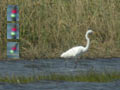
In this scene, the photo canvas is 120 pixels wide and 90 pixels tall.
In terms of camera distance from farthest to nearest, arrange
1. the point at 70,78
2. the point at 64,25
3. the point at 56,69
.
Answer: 1. the point at 64,25
2. the point at 56,69
3. the point at 70,78

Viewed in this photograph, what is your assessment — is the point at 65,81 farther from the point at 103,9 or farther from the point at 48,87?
the point at 103,9

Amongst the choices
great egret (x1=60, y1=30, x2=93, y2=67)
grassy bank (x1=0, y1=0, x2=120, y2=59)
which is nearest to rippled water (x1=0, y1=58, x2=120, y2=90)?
great egret (x1=60, y1=30, x2=93, y2=67)

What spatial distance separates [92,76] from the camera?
9430 mm

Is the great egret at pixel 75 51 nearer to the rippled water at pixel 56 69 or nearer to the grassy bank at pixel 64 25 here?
the rippled water at pixel 56 69

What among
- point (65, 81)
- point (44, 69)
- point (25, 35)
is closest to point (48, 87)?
point (65, 81)

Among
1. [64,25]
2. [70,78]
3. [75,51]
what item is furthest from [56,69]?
[64,25]

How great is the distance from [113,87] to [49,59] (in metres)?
4.54

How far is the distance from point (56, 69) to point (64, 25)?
3380mm

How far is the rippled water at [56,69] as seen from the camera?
28.2ft

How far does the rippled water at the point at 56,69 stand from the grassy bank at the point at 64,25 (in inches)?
31.3

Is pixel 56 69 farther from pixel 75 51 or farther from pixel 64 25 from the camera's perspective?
pixel 64 25

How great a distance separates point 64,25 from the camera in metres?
14.4

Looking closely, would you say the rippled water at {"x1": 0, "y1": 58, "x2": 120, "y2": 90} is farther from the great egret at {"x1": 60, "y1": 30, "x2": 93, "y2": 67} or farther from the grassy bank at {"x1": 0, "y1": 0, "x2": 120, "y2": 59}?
the grassy bank at {"x1": 0, "y1": 0, "x2": 120, "y2": 59}

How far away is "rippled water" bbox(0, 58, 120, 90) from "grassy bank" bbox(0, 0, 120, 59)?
80 cm
